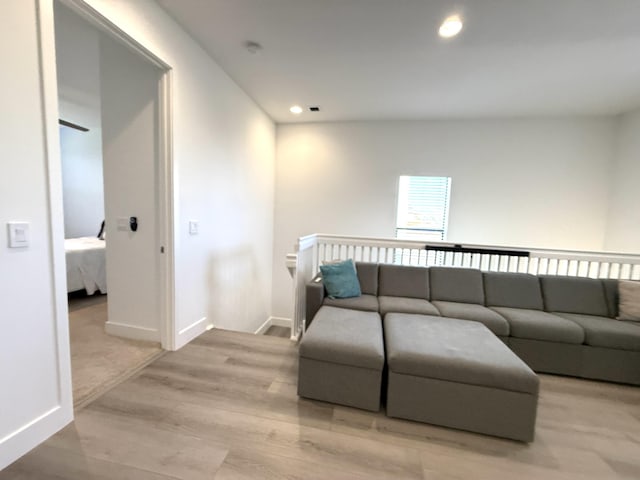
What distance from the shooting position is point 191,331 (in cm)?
258

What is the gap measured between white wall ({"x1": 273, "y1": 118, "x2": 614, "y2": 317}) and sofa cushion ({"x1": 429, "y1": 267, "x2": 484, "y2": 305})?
4.56 feet

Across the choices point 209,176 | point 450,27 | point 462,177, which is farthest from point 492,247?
point 209,176

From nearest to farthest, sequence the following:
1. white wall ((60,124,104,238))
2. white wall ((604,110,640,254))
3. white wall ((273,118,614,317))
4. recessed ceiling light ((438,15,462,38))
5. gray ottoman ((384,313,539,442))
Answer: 1. gray ottoman ((384,313,539,442))
2. recessed ceiling light ((438,15,462,38))
3. white wall ((604,110,640,254))
4. white wall ((273,118,614,317))
5. white wall ((60,124,104,238))

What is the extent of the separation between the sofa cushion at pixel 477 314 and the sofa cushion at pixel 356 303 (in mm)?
630

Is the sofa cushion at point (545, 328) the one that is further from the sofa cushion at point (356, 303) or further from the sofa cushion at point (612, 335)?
the sofa cushion at point (356, 303)

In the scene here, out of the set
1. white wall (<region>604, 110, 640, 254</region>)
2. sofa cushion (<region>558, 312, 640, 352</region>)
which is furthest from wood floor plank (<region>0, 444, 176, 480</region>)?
white wall (<region>604, 110, 640, 254</region>)

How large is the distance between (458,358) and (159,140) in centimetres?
268

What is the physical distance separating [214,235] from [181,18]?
1835mm

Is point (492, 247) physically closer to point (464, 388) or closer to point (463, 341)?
point (463, 341)

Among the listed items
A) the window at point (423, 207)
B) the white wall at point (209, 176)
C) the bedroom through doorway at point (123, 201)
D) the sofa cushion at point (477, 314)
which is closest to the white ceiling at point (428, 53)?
the white wall at point (209, 176)

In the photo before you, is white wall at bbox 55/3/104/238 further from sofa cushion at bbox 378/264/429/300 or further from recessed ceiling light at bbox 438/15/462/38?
sofa cushion at bbox 378/264/429/300

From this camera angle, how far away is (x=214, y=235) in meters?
2.92

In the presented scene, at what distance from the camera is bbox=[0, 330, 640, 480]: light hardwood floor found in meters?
1.34

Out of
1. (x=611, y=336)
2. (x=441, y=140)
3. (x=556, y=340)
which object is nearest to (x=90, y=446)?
(x=556, y=340)
